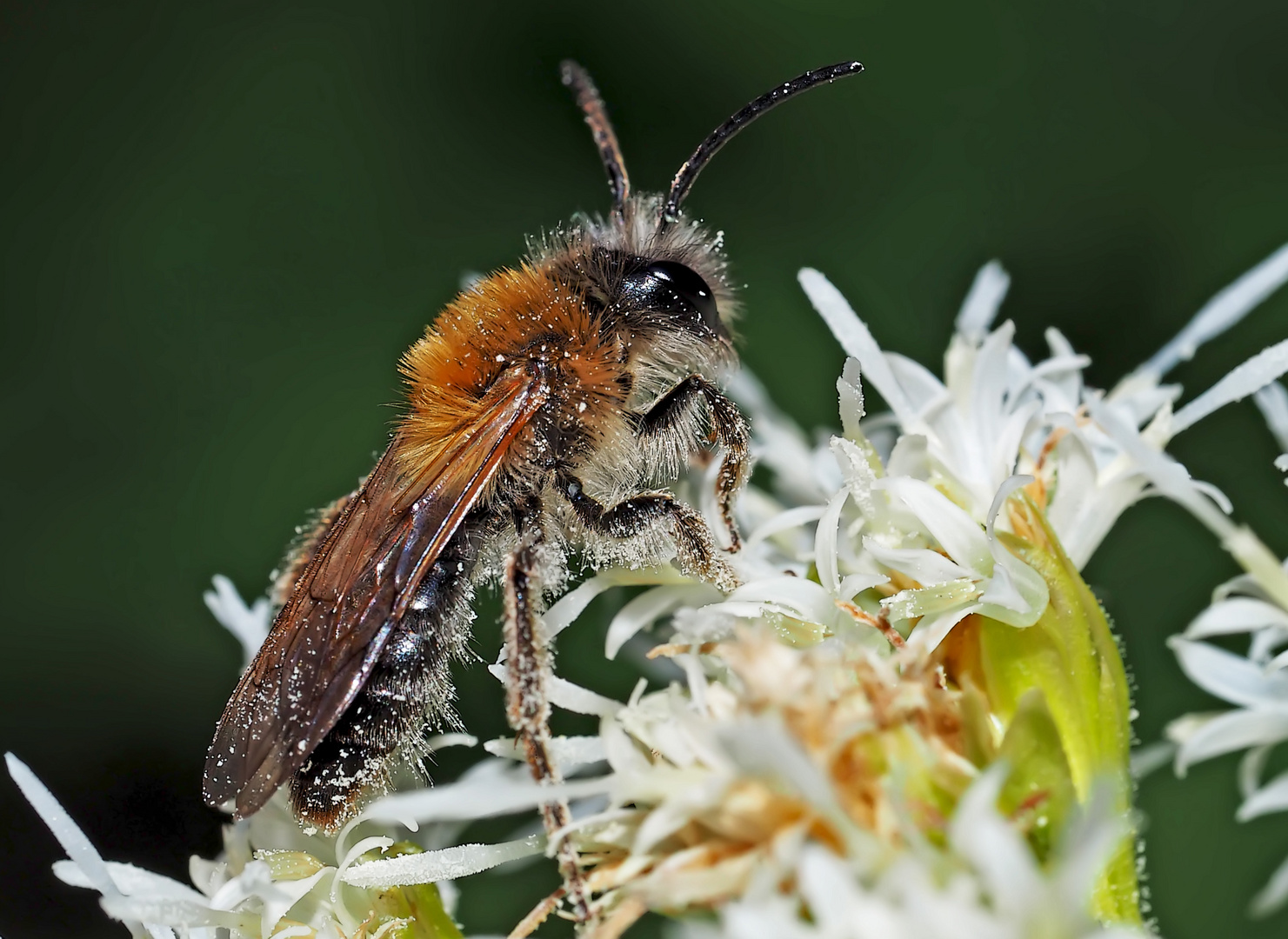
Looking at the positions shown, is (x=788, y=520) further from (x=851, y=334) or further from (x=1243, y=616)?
(x=1243, y=616)

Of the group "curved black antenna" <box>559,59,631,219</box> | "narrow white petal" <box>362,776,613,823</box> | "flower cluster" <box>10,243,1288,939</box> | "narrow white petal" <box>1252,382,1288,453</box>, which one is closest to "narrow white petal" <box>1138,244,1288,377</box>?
"flower cluster" <box>10,243,1288,939</box>

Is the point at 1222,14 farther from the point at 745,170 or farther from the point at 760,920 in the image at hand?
the point at 760,920

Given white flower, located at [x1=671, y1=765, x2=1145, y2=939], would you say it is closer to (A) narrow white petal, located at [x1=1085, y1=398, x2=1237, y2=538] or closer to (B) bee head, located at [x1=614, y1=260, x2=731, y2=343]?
(A) narrow white petal, located at [x1=1085, y1=398, x2=1237, y2=538]

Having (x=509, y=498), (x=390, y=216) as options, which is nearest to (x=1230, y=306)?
(x=509, y=498)

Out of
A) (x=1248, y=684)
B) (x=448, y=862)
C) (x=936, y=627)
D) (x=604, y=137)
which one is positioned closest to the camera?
(x=1248, y=684)

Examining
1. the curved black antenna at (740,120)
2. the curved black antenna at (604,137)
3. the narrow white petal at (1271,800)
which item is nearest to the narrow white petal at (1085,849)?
the narrow white petal at (1271,800)

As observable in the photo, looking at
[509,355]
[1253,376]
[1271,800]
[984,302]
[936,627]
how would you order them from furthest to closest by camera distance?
[984,302], [509,355], [1253,376], [936,627], [1271,800]
